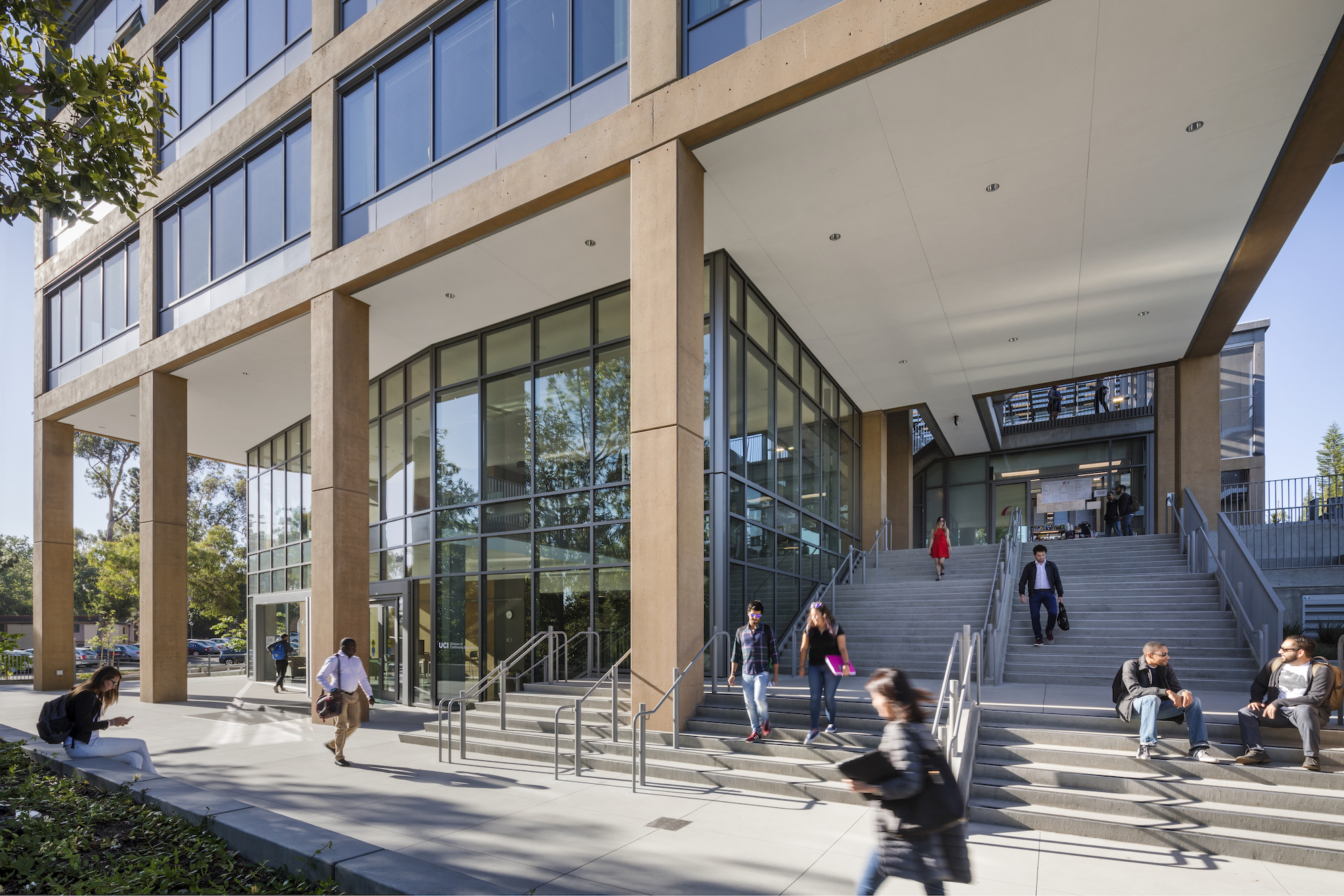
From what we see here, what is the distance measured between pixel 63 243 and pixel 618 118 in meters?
21.8

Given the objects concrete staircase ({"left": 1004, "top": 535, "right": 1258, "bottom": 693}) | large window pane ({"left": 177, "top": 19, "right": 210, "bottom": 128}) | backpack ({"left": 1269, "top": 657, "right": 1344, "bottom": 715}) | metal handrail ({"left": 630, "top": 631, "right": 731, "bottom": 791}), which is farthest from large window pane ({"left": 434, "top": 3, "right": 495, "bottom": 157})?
backpack ({"left": 1269, "top": 657, "right": 1344, "bottom": 715})

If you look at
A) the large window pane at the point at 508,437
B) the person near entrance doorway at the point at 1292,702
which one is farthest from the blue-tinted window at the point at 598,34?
the person near entrance doorway at the point at 1292,702

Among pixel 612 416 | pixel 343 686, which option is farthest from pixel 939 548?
pixel 343 686

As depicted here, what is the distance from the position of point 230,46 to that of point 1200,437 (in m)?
23.8

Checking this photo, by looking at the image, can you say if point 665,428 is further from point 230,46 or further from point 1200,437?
point 230,46

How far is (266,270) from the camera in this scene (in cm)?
1689

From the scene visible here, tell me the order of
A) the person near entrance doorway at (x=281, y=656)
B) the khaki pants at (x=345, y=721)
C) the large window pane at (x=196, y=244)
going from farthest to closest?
the person near entrance doorway at (x=281, y=656) → the large window pane at (x=196, y=244) → the khaki pants at (x=345, y=721)

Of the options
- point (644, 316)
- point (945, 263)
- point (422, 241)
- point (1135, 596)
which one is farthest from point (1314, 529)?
point (422, 241)

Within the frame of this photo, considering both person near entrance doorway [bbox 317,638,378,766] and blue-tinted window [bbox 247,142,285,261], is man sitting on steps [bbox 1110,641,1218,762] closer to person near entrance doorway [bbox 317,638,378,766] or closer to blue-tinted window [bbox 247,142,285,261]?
person near entrance doorway [bbox 317,638,378,766]

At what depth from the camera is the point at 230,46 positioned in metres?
18.6

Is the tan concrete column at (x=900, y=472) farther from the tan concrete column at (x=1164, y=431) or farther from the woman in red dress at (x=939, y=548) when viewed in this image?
the woman in red dress at (x=939, y=548)

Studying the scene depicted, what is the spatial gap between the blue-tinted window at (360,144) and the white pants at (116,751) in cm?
1022

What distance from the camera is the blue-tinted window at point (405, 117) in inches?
562

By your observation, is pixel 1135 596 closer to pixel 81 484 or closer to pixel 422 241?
pixel 422 241
